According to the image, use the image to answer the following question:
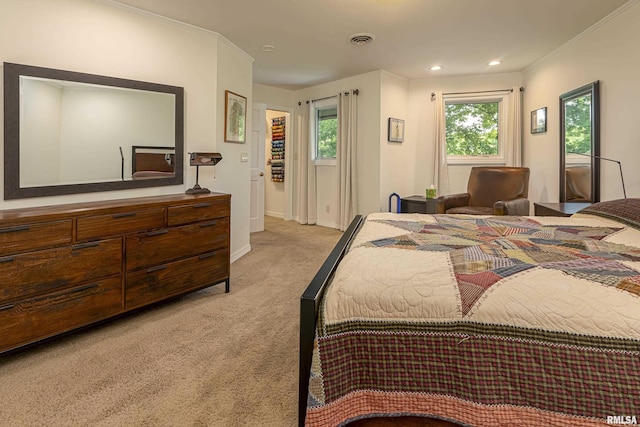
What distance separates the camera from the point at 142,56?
9.79ft

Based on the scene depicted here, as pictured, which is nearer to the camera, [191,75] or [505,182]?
[191,75]

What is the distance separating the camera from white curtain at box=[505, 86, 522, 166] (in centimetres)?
498

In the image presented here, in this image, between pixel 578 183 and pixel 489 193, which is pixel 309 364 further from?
pixel 489 193

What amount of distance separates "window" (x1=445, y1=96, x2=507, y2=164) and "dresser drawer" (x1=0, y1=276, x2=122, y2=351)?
4.75 meters

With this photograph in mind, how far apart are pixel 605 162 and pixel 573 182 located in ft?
1.52

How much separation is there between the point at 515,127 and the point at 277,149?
3952mm

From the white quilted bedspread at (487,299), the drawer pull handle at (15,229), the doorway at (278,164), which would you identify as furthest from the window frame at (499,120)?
the drawer pull handle at (15,229)

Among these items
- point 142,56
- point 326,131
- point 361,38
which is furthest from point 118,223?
point 326,131

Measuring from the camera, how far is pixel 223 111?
3736 mm

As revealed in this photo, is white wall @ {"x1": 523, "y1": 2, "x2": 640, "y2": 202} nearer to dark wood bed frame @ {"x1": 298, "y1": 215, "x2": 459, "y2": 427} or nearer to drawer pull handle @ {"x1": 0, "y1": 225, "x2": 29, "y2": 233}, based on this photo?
dark wood bed frame @ {"x1": 298, "y1": 215, "x2": 459, "y2": 427}

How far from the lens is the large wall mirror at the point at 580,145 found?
343 centimetres

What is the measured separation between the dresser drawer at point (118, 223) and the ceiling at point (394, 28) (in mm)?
1737

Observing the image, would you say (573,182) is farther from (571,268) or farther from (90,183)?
(90,183)

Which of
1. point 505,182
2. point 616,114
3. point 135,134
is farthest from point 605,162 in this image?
→ point 135,134
